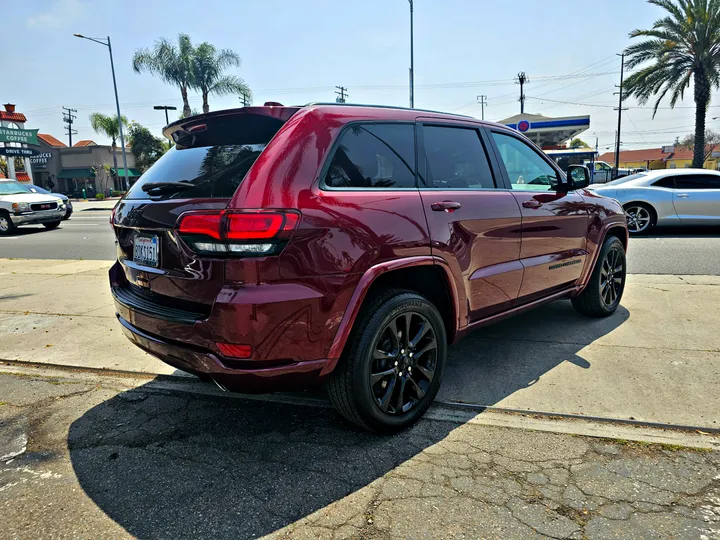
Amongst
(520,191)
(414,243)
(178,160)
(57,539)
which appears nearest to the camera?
(57,539)

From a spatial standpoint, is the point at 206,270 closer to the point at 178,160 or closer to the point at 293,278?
the point at 293,278

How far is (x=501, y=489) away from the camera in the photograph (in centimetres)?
237

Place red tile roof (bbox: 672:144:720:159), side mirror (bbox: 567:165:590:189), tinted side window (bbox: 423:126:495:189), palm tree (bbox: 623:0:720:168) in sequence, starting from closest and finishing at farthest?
1. tinted side window (bbox: 423:126:495:189)
2. side mirror (bbox: 567:165:590:189)
3. palm tree (bbox: 623:0:720:168)
4. red tile roof (bbox: 672:144:720:159)

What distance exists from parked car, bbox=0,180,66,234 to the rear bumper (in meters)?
15.4

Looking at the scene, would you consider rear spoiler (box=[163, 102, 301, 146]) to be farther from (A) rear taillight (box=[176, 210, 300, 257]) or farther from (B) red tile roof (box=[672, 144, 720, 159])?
(B) red tile roof (box=[672, 144, 720, 159])

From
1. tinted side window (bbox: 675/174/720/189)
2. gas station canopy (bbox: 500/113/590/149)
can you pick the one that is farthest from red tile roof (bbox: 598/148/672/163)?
tinted side window (bbox: 675/174/720/189)

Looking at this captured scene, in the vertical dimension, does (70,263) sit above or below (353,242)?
below

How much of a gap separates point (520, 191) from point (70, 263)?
27.5ft

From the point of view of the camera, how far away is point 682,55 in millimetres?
21469

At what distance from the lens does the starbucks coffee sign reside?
1586 inches

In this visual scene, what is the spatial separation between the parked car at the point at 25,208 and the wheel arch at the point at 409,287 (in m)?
15.8

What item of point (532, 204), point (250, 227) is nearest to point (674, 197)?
point (532, 204)

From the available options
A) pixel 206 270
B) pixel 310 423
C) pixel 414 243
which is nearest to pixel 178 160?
pixel 206 270

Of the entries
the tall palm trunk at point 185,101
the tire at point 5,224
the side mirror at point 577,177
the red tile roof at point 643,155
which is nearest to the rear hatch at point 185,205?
the side mirror at point 577,177
